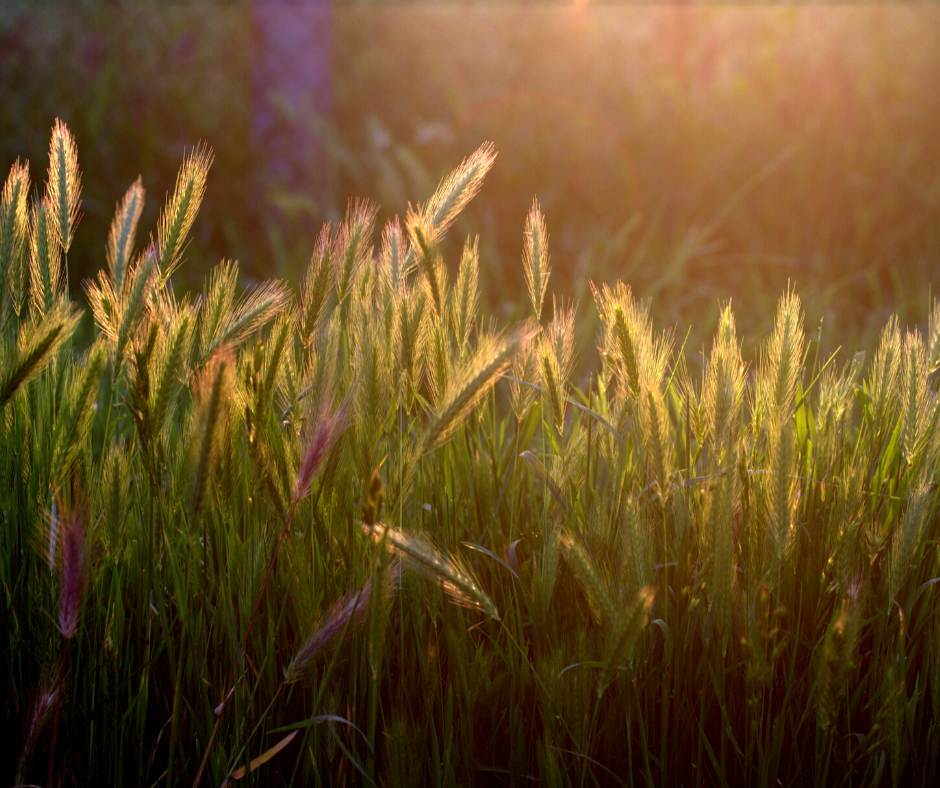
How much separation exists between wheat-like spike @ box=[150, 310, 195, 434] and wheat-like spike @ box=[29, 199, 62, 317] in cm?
23

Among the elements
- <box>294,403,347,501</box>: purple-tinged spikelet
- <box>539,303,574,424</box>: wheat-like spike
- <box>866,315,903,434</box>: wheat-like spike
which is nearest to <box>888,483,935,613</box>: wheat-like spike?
<box>866,315,903,434</box>: wheat-like spike

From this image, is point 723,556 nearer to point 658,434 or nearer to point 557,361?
point 658,434

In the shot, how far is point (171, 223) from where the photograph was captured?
3.48ft

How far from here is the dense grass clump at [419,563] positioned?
35.1 inches

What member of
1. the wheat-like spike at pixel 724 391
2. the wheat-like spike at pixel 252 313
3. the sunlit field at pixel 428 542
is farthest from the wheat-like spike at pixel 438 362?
the wheat-like spike at pixel 724 391

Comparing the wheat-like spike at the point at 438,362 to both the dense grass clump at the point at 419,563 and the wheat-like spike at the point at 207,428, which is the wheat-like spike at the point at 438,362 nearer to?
the dense grass clump at the point at 419,563

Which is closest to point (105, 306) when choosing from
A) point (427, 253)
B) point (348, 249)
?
point (348, 249)

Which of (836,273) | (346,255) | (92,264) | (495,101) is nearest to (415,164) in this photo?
(495,101)

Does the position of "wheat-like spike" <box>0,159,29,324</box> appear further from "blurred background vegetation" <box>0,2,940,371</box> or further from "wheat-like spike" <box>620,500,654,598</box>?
"blurred background vegetation" <box>0,2,940,371</box>

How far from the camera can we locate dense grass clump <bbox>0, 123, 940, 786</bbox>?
2.93ft

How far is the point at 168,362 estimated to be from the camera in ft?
3.06

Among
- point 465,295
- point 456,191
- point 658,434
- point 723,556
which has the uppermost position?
point 456,191

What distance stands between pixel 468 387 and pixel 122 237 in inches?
20.4

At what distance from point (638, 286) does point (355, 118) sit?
2.64 m
